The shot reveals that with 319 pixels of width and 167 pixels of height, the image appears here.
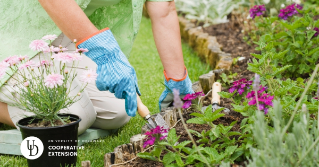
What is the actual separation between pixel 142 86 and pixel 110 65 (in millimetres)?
1439

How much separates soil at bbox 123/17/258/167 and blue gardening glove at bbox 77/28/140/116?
314mm

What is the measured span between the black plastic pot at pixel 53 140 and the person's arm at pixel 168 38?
0.78 metres

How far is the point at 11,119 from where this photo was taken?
1.96m

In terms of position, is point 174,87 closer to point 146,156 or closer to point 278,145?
point 146,156

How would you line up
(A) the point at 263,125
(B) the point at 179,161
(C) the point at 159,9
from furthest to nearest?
1. (C) the point at 159,9
2. (B) the point at 179,161
3. (A) the point at 263,125

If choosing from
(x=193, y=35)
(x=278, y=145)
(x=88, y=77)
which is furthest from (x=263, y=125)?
(x=193, y=35)

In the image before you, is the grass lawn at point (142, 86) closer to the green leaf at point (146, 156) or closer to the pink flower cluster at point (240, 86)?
the green leaf at point (146, 156)

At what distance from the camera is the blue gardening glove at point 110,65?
158cm

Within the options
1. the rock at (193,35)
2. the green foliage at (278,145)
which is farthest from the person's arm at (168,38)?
the rock at (193,35)

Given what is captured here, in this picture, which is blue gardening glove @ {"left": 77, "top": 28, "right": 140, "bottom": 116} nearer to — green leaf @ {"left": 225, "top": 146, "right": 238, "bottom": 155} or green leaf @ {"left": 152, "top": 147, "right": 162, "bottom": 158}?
green leaf @ {"left": 152, "top": 147, "right": 162, "bottom": 158}

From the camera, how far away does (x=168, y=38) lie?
→ 209cm

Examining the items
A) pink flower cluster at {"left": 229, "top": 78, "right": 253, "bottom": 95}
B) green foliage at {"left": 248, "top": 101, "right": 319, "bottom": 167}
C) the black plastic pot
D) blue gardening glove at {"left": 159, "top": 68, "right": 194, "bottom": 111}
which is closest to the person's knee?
blue gardening glove at {"left": 159, "top": 68, "right": 194, "bottom": 111}

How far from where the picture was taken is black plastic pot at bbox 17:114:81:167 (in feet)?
4.60

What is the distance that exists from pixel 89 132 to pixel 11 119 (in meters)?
0.43
